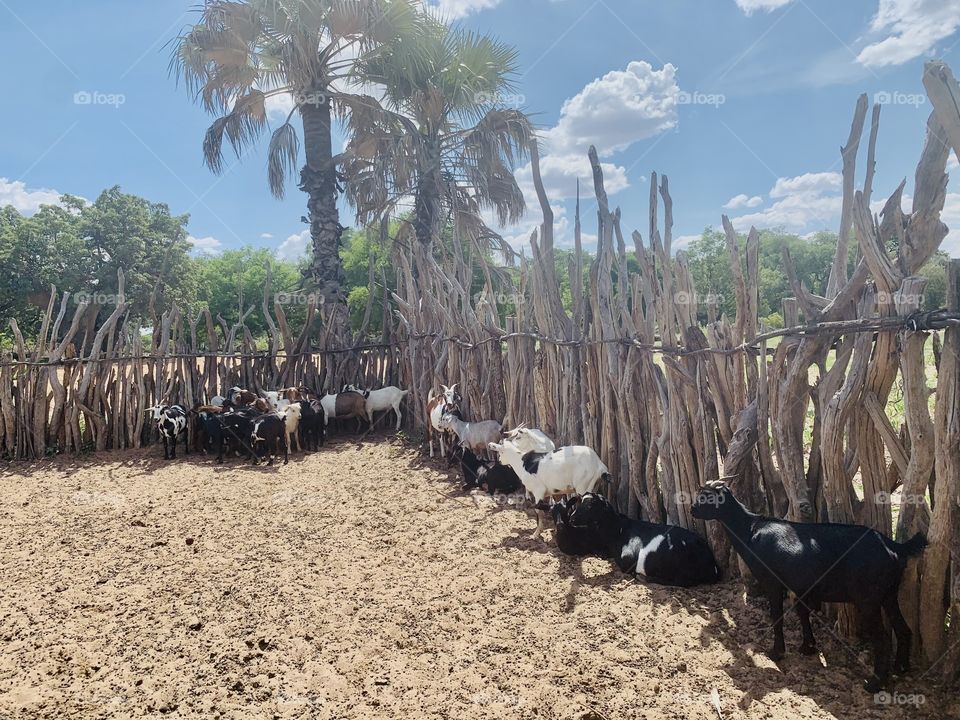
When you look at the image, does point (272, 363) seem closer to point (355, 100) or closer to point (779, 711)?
point (355, 100)

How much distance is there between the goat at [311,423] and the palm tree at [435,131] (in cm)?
484

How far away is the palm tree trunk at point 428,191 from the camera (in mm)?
12297

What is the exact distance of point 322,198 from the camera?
429 inches

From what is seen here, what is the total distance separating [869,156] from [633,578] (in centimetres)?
269

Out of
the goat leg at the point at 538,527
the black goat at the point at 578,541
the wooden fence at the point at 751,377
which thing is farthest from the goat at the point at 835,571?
the goat leg at the point at 538,527

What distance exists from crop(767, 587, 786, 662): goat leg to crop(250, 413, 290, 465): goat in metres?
5.88

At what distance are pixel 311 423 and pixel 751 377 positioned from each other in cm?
604

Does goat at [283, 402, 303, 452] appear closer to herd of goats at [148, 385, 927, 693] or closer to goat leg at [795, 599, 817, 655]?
herd of goats at [148, 385, 927, 693]

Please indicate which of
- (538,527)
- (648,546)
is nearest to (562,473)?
(538,527)

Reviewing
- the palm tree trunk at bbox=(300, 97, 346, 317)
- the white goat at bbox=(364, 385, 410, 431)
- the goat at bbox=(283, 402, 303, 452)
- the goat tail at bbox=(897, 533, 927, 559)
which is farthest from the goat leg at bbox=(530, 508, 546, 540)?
the palm tree trunk at bbox=(300, 97, 346, 317)

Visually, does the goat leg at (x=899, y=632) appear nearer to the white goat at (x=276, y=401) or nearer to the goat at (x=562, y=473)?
the goat at (x=562, y=473)

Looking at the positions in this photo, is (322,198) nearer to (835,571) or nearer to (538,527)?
(538,527)

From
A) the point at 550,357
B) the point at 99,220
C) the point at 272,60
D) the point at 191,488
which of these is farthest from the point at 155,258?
the point at 550,357

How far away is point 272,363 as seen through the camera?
30.5ft
